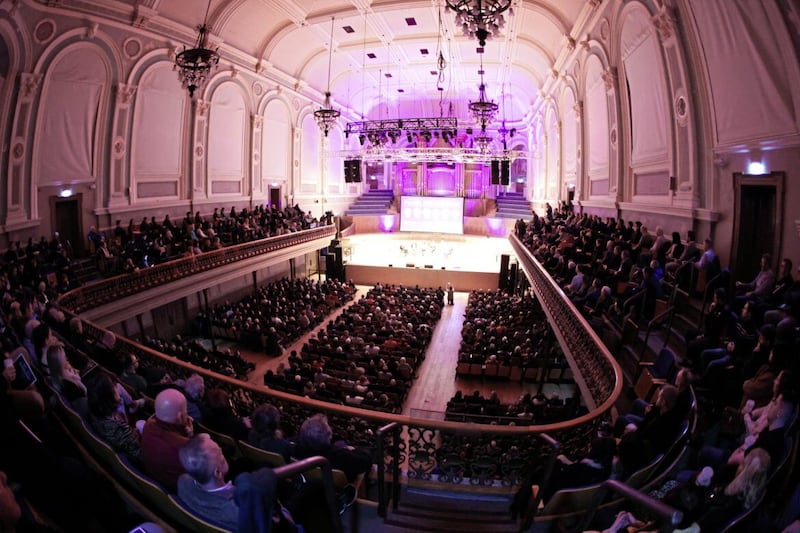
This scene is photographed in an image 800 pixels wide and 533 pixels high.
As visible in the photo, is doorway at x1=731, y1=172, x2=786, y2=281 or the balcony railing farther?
doorway at x1=731, y1=172, x2=786, y2=281

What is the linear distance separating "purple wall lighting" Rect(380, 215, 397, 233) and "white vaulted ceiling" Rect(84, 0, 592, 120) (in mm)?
7160

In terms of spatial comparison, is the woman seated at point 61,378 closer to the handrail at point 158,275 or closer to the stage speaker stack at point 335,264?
the handrail at point 158,275

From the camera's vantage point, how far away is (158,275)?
33.2 feet

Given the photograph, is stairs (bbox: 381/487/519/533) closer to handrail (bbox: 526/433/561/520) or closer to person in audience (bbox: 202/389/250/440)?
handrail (bbox: 526/433/561/520)

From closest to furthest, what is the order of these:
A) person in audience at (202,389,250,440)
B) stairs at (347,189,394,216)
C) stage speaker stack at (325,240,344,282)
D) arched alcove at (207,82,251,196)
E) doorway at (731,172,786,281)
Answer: person in audience at (202,389,250,440) < doorway at (731,172,786,281) < arched alcove at (207,82,251,196) < stage speaker stack at (325,240,344,282) < stairs at (347,189,394,216)

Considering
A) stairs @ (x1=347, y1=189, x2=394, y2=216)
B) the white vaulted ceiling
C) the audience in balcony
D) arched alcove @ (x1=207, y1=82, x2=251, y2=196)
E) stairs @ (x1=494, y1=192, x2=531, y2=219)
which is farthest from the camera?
stairs @ (x1=347, y1=189, x2=394, y2=216)

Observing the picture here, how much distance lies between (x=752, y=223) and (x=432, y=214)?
19.0 metres

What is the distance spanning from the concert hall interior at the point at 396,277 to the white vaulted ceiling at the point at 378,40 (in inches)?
5.2

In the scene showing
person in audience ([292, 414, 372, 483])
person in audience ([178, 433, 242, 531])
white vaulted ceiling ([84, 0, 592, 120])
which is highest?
white vaulted ceiling ([84, 0, 592, 120])

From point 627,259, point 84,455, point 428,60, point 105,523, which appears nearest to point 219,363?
point 84,455

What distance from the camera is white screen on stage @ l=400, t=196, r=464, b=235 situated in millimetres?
24641

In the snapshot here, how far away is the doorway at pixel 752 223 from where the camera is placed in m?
6.30

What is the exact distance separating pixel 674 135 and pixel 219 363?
34.7ft

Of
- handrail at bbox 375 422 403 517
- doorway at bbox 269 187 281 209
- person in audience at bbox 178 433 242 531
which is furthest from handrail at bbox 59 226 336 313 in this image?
handrail at bbox 375 422 403 517
